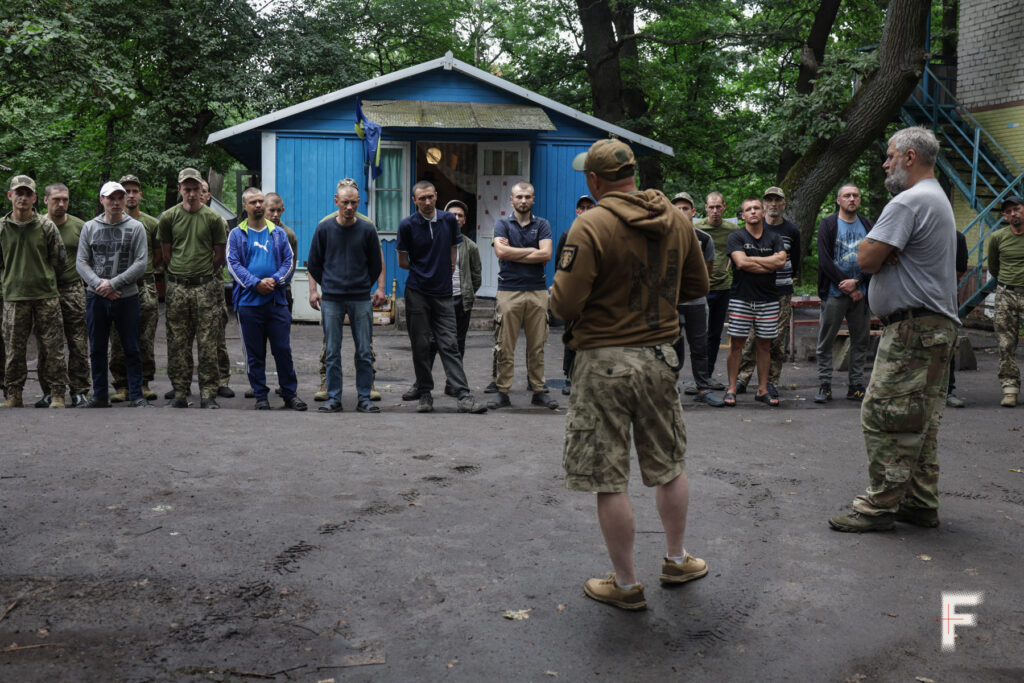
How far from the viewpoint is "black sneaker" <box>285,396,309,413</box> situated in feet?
28.6

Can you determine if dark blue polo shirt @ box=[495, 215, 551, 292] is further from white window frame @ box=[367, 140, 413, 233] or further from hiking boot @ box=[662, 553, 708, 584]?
white window frame @ box=[367, 140, 413, 233]

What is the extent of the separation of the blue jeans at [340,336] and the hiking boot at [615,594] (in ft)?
16.5

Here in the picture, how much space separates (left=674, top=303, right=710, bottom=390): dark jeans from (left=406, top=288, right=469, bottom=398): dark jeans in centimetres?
225

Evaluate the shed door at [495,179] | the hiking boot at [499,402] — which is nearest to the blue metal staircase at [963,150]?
the shed door at [495,179]

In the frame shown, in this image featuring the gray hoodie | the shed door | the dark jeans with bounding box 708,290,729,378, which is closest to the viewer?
the gray hoodie

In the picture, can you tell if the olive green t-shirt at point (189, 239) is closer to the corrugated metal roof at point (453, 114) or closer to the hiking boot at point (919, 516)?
the hiking boot at point (919, 516)

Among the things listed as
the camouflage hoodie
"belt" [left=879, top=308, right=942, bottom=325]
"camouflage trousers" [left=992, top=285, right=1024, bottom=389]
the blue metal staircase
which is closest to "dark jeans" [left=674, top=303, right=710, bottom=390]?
"camouflage trousers" [left=992, top=285, right=1024, bottom=389]

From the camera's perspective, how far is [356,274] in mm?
8664

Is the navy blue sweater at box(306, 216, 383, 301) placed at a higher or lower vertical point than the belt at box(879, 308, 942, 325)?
higher

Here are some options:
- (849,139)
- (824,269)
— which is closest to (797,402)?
(824,269)

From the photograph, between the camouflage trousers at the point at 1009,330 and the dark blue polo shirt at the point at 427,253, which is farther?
the camouflage trousers at the point at 1009,330

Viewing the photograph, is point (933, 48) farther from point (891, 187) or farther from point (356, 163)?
point (891, 187)

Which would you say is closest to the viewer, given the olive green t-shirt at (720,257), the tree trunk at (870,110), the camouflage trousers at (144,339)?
the camouflage trousers at (144,339)

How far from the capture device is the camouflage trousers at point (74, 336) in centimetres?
880
